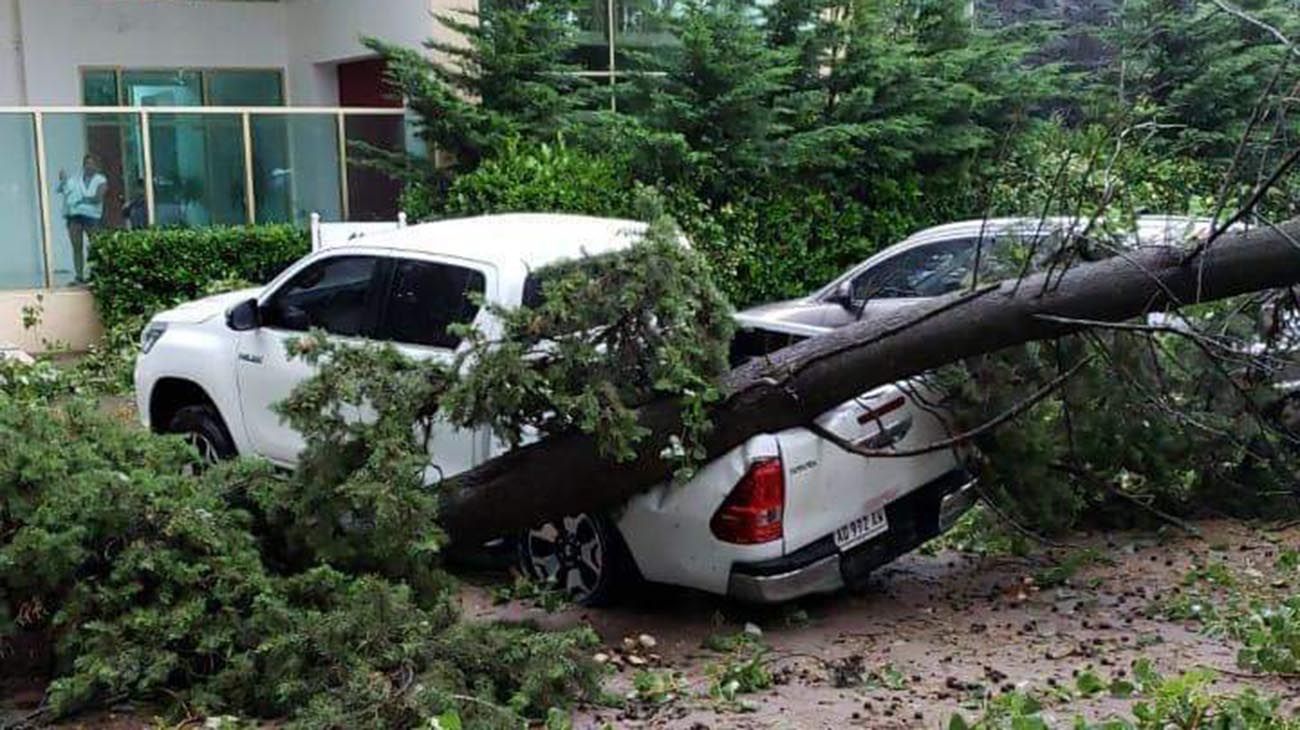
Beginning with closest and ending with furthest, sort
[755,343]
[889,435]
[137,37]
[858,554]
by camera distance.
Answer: [858,554] < [889,435] < [755,343] < [137,37]

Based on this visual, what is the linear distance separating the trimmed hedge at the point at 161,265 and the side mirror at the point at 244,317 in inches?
261

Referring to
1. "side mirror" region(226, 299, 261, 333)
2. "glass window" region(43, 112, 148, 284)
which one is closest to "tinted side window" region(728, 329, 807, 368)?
"side mirror" region(226, 299, 261, 333)

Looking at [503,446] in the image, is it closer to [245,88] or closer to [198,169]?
[198,169]

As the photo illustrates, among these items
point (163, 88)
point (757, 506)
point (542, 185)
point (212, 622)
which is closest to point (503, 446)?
point (757, 506)

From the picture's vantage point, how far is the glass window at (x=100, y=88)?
19.1 m

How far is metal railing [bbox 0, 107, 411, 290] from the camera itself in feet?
50.8

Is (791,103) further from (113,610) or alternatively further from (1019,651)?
(113,610)

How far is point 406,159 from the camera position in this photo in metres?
16.5

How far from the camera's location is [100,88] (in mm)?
19297

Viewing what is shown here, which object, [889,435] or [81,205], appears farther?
[81,205]

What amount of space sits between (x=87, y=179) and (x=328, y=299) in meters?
8.48

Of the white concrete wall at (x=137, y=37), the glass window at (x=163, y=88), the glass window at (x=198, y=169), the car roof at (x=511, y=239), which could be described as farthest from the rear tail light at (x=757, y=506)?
the glass window at (x=163, y=88)

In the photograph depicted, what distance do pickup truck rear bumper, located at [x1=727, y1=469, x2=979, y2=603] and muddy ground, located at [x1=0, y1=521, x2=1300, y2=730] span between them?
0.28m

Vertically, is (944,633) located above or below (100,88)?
below
